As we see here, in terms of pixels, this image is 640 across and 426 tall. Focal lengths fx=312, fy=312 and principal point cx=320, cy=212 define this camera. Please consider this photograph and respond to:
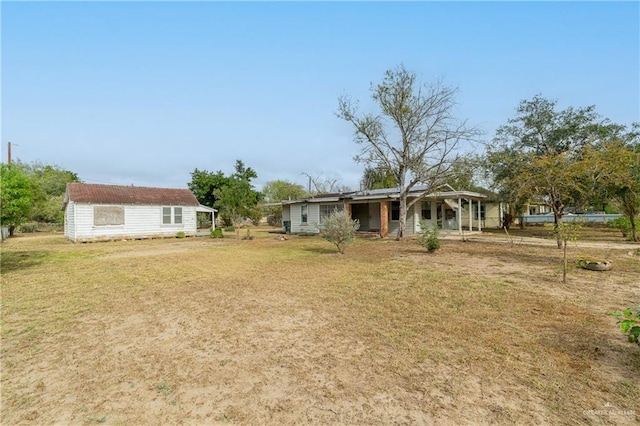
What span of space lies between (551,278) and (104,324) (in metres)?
9.25

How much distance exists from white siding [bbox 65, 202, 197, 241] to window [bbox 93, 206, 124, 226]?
0.19m

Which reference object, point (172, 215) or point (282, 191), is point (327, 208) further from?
point (282, 191)

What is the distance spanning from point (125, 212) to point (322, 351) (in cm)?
2056

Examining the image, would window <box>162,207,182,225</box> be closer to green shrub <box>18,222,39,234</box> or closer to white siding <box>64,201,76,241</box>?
white siding <box>64,201,76,241</box>

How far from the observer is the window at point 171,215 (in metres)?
21.9

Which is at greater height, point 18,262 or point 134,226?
point 134,226

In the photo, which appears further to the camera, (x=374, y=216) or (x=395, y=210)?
(x=374, y=216)

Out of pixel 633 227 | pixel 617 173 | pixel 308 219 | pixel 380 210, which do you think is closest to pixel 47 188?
pixel 308 219

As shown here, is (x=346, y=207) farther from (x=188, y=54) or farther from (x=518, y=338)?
(x=518, y=338)

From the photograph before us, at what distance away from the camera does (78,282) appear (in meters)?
7.68

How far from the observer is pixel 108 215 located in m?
19.3

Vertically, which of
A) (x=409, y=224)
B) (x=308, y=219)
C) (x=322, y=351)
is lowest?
(x=322, y=351)

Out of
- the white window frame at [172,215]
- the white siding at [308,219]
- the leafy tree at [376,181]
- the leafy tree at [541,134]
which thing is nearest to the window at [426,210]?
the leafy tree at [541,134]

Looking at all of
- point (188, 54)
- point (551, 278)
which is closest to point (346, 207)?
point (188, 54)
